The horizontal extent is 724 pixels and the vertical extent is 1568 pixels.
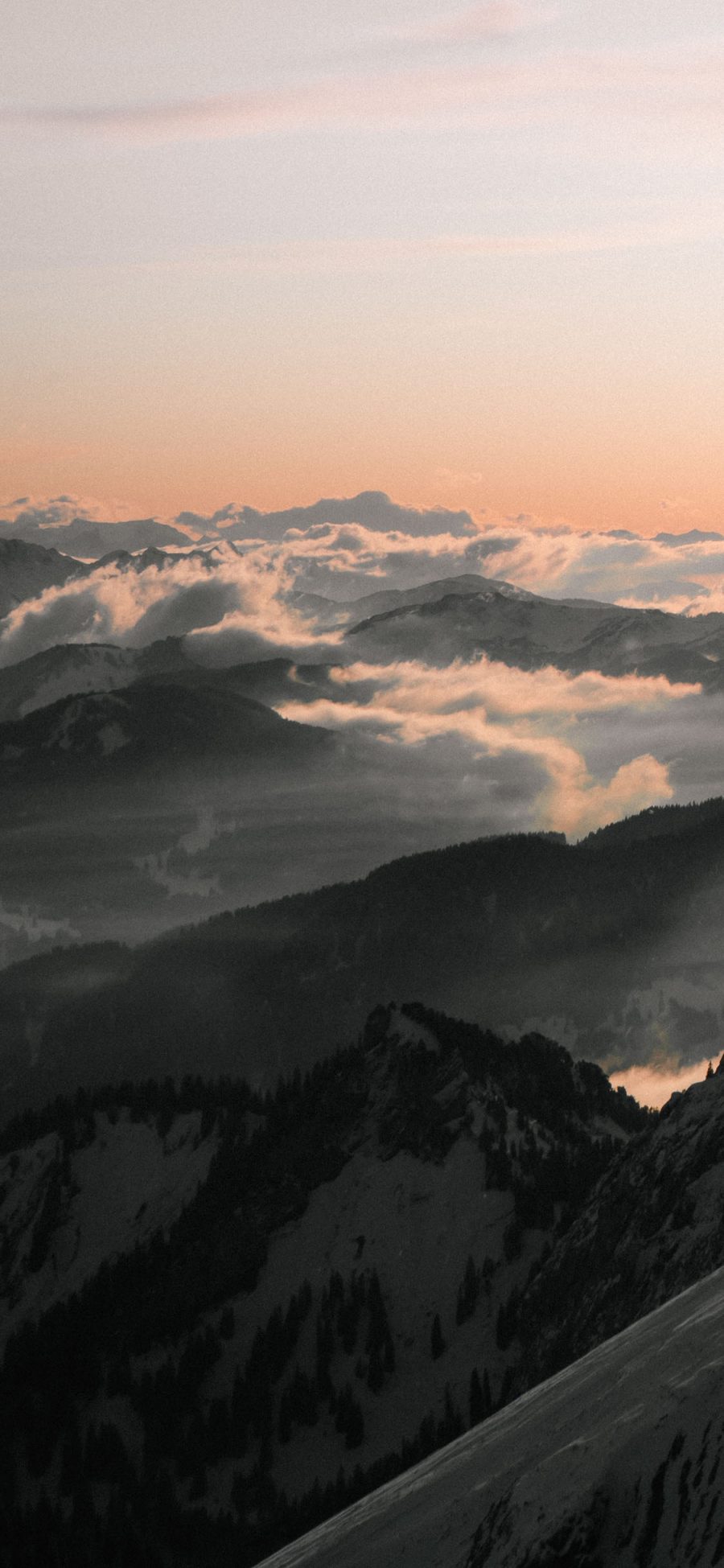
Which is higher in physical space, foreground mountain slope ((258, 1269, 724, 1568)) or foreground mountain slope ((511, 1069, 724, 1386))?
foreground mountain slope ((258, 1269, 724, 1568))

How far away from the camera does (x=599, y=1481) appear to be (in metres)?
67.8

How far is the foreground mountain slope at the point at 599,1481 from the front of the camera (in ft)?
212

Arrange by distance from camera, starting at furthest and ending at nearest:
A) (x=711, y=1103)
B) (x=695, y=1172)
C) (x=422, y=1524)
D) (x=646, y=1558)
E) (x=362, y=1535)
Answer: (x=711, y=1103) < (x=695, y=1172) < (x=362, y=1535) < (x=422, y=1524) < (x=646, y=1558)

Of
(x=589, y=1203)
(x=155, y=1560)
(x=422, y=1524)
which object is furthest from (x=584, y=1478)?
(x=155, y=1560)

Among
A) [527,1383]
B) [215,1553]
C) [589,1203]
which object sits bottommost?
[215,1553]

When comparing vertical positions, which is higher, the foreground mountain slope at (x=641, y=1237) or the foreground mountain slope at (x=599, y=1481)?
the foreground mountain slope at (x=599, y=1481)

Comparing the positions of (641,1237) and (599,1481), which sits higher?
(599,1481)

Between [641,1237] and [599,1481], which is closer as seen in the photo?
[599,1481]

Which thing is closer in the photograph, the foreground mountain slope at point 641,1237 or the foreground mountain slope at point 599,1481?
the foreground mountain slope at point 599,1481

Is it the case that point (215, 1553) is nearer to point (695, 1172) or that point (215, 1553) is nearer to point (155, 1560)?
point (155, 1560)

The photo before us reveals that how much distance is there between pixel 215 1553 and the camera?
195625mm

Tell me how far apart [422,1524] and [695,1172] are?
88.4m

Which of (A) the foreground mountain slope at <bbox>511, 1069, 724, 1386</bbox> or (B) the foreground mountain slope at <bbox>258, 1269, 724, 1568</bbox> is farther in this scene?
(A) the foreground mountain slope at <bbox>511, 1069, 724, 1386</bbox>

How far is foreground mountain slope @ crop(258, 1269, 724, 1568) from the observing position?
6462cm
